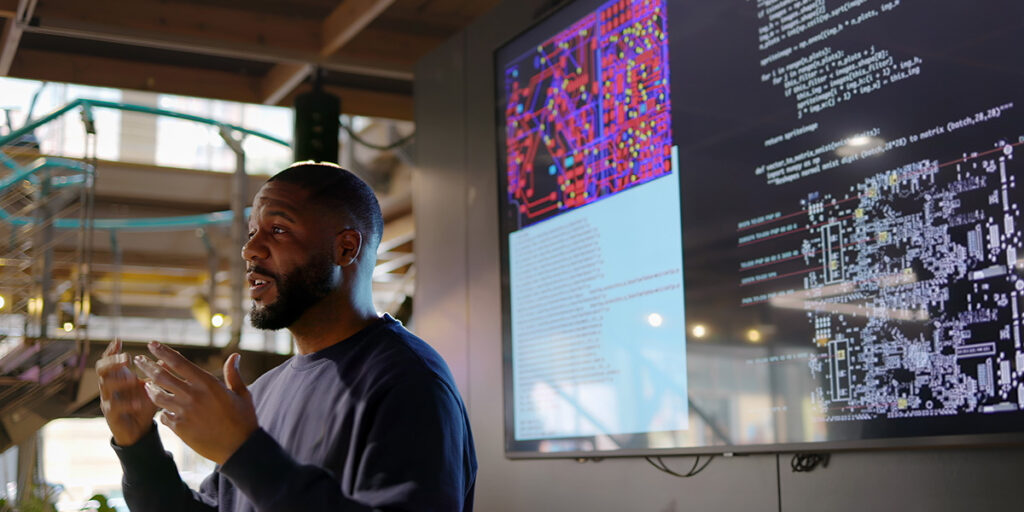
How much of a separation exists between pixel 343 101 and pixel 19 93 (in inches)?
65.7

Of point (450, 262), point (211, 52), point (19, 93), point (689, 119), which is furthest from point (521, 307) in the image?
point (19, 93)

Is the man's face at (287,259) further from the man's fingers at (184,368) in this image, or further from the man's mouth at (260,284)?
the man's fingers at (184,368)

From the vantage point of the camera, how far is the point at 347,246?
173cm

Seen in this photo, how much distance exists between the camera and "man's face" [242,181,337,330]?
1676 millimetres

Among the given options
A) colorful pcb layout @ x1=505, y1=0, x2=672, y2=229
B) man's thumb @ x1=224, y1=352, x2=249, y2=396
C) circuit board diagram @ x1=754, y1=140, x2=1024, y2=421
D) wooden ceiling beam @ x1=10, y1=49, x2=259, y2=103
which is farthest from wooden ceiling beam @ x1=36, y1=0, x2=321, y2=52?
man's thumb @ x1=224, y1=352, x2=249, y2=396

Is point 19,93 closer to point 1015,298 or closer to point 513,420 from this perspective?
point 513,420

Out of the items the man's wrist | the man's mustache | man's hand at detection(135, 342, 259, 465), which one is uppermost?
the man's mustache

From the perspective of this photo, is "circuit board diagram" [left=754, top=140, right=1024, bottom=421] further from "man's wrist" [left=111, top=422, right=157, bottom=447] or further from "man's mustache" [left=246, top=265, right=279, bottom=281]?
"man's wrist" [left=111, top=422, right=157, bottom=447]

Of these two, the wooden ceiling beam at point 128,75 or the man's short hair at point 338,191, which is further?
the wooden ceiling beam at point 128,75

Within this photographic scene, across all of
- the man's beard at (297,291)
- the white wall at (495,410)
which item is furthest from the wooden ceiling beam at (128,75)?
the man's beard at (297,291)

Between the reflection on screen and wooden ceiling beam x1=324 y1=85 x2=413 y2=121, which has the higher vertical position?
wooden ceiling beam x1=324 y1=85 x2=413 y2=121

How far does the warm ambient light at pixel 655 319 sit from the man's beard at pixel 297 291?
1.46 meters

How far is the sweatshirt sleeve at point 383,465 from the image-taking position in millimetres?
1350

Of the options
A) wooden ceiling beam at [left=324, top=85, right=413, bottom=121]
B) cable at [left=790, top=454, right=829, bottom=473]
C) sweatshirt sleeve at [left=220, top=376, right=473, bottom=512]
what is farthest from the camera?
wooden ceiling beam at [left=324, top=85, right=413, bottom=121]
